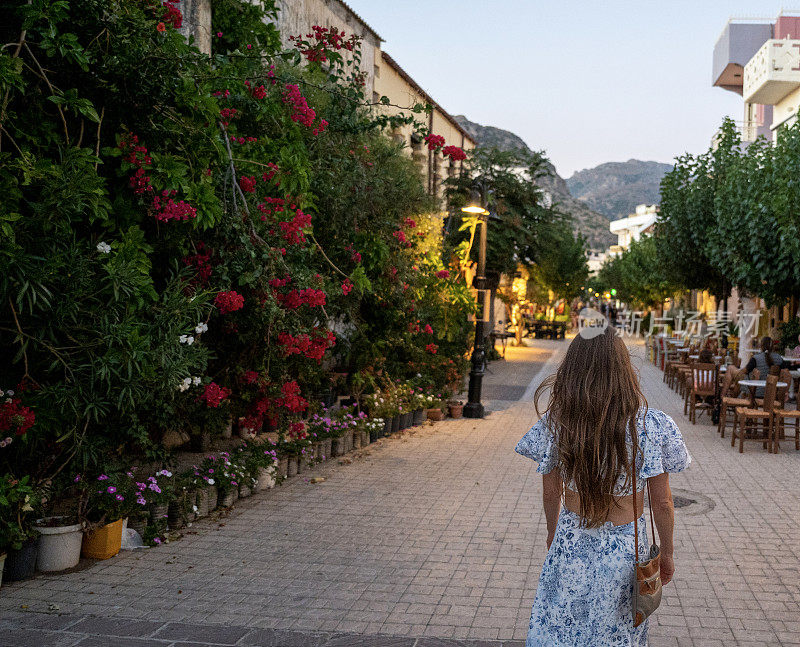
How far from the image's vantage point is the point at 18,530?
5223 millimetres

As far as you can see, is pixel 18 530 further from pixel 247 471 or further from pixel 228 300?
pixel 247 471

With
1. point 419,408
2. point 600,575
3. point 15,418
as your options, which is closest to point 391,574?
point 15,418

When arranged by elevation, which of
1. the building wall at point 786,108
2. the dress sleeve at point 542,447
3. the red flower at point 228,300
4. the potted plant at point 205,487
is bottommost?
the potted plant at point 205,487

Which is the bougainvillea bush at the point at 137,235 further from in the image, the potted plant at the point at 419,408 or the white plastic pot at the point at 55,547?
the potted plant at the point at 419,408

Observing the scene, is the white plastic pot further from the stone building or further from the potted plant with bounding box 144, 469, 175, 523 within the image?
the stone building

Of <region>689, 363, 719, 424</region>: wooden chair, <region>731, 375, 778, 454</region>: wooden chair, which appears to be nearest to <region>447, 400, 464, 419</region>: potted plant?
<region>689, 363, 719, 424</region>: wooden chair

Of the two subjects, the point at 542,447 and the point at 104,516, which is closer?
the point at 542,447

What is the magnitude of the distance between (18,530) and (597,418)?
404 cm

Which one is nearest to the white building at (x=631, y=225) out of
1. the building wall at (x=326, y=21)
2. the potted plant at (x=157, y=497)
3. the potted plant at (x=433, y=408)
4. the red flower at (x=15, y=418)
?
the building wall at (x=326, y=21)

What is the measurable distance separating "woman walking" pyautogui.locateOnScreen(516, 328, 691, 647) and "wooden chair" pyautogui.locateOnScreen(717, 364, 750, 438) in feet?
31.7

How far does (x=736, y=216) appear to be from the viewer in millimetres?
18547

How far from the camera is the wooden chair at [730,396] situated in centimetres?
1195

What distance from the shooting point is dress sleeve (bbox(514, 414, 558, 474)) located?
3.09 m

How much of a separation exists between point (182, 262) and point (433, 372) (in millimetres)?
8166
